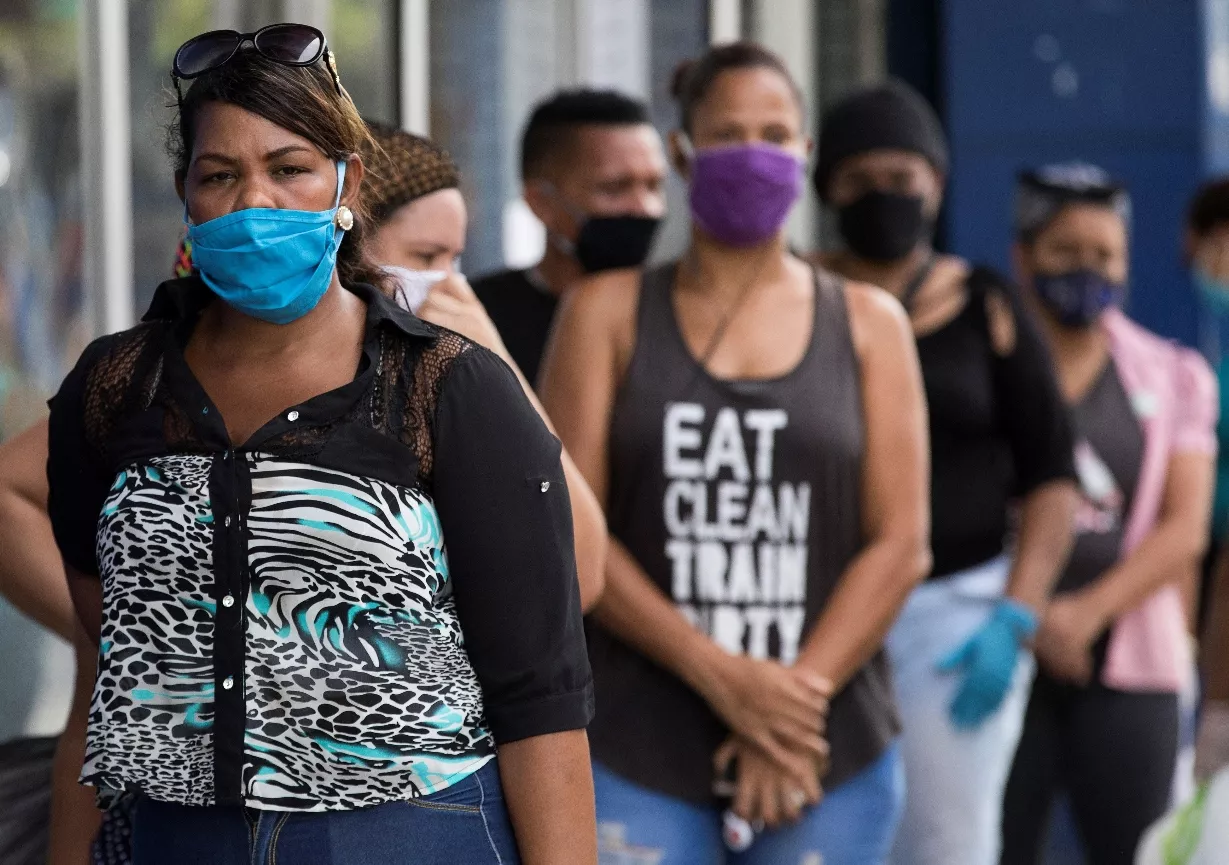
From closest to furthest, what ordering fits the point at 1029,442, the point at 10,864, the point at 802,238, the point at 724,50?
the point at 10,864
the point at 724,50
the point at 1029,442
the point at 802,238

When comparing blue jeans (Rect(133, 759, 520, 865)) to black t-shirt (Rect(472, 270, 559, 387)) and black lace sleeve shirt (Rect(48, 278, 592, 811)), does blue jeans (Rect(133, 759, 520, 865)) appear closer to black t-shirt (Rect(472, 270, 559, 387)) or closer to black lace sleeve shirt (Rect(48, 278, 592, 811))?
black lace sleeve shirt (Rect(48, 278, 592, 811))

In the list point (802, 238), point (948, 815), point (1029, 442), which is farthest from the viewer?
point (802, 238)

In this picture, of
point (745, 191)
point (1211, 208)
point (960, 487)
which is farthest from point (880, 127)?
point (1211, 208)

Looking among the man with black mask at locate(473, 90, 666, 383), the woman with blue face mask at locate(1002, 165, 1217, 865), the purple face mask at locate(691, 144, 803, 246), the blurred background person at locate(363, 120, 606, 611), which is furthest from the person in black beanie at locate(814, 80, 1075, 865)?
the blurred background person at locate(363, 120, 606, 611)

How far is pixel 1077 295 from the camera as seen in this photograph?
433 cm

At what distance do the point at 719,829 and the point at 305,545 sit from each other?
1.30 metres

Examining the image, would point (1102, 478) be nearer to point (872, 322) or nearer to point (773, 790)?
point (872, 322)

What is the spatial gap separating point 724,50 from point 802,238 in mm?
4883

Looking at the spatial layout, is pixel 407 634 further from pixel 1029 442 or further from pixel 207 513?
pixel 1029 442

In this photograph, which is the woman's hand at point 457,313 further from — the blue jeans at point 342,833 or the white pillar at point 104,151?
the white pillar at point 104,151

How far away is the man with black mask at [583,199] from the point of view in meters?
3.89

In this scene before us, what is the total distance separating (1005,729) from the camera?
365 centimetres

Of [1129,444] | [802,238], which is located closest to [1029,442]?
[1129,444]

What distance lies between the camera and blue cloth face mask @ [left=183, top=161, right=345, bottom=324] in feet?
6.16
